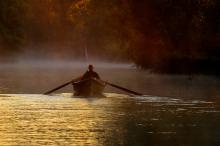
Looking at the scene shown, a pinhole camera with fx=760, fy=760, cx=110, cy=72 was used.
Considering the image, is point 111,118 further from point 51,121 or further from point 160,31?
point 160,31

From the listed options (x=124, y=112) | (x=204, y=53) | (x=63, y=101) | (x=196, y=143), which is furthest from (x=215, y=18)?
(x=196, y=143)

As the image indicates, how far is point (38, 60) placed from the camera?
151 metres

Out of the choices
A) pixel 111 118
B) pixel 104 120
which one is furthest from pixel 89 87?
pixel 104 120

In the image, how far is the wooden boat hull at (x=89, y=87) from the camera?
49.2 metres

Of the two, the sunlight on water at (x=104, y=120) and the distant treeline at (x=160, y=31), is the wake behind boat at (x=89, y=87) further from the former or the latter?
the distant treeline at (x=160, y=31)

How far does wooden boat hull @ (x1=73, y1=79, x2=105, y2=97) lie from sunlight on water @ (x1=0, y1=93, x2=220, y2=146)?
173 cm

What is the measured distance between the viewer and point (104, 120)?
3381 centimetres

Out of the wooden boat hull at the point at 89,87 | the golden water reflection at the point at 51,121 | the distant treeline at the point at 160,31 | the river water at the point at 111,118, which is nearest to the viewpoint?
the golden water reflection at the point at 51,121

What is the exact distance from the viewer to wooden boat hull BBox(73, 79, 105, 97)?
49188mm

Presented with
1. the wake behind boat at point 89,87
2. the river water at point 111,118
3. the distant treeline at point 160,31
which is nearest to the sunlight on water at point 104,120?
the river water at point 111,118

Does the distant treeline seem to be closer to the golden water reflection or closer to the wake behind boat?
the wake behind boat

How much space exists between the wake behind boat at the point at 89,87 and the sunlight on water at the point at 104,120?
5.68 ft

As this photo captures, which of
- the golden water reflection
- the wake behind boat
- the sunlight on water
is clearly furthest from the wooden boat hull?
the golden water reflection

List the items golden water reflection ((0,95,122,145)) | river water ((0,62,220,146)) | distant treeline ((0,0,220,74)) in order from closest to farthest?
1. golden water reflection ((0,95,122,145))
2. river water ((0,62,220,146))
3. distant treeline ((0,0,220,74))
